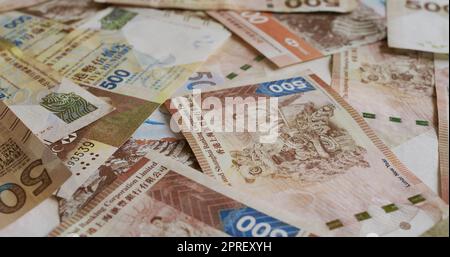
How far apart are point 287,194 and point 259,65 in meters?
0.26

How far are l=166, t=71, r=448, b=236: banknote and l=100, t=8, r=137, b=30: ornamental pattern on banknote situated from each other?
0.74 ft

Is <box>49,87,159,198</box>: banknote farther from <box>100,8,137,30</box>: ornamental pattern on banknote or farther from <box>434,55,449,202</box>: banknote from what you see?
<box>434,55,449,202</box>: banknote

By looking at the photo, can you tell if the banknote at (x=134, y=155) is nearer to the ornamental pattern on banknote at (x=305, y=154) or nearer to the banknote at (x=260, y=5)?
the ornamental pattern on banknote at (x=305, y=154)

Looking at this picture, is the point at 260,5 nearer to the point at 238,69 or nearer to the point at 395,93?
the point at 238,69

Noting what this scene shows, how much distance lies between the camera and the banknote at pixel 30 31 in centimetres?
80

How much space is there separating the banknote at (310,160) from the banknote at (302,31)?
0.09m

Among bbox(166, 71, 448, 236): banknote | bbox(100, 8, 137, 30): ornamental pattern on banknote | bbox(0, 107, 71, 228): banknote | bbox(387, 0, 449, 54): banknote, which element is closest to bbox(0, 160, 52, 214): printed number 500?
bbox(0, 107, 71, 228): banknote

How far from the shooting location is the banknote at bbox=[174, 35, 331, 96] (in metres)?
0.74

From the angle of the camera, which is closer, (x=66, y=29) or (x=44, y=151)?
(x=44, y=151)

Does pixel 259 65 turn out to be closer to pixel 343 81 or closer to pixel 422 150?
pixel 343 81

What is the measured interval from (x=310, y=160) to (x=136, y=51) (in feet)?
1.06

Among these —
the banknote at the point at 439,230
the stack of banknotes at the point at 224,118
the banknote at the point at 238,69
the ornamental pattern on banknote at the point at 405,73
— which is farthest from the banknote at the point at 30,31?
the banknote at the point at 439,230

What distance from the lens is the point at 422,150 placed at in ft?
2.17
